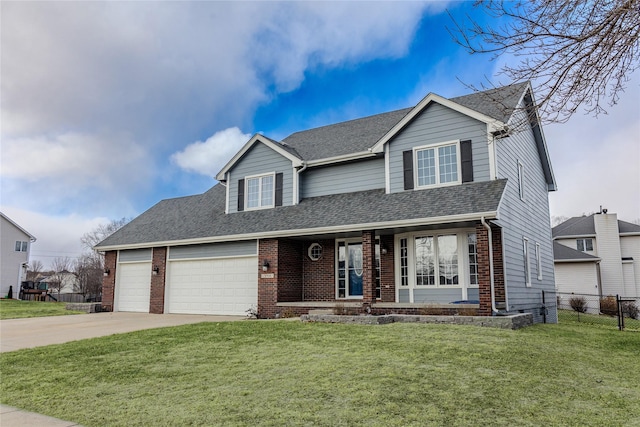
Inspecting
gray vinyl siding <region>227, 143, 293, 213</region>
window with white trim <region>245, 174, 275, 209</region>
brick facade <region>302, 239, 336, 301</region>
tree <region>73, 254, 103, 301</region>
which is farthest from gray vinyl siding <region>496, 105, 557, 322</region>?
tree <region>73, 254, 103, 301</region>

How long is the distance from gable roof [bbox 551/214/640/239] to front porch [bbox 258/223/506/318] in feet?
80.5

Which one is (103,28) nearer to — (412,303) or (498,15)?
(498,15)

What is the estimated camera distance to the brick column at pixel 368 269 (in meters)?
12.6

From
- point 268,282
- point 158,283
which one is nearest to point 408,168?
point 268,282

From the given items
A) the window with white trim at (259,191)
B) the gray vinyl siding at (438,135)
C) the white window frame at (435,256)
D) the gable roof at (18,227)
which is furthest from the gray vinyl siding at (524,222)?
the gable roof at (18,227)

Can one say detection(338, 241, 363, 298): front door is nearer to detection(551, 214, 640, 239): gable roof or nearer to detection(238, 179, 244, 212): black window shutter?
detection(238, 179, 244, 212): black window shutter

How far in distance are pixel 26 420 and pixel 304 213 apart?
36.1ft

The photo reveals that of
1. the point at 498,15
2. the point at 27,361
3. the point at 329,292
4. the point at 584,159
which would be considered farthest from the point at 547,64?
the point at 584,159

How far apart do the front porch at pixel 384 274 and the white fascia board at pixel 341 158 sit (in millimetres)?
2761

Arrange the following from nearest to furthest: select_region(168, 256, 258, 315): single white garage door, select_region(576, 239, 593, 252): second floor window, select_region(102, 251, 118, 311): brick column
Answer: select_region(168, 256, 258, 315): single white garage door, select_region(102, 251, 118, 311): brick column, select_region(576, 239, 593, 252): second floor window

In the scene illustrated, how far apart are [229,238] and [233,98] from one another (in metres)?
7.22

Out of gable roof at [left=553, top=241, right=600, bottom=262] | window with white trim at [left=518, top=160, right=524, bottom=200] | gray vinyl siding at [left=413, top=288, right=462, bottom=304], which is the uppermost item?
window with white trim at [left=518, top=160, right=524, bottom=200]

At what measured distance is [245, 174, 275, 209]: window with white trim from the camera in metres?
16.9

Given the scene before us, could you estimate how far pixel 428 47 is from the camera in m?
12.1
